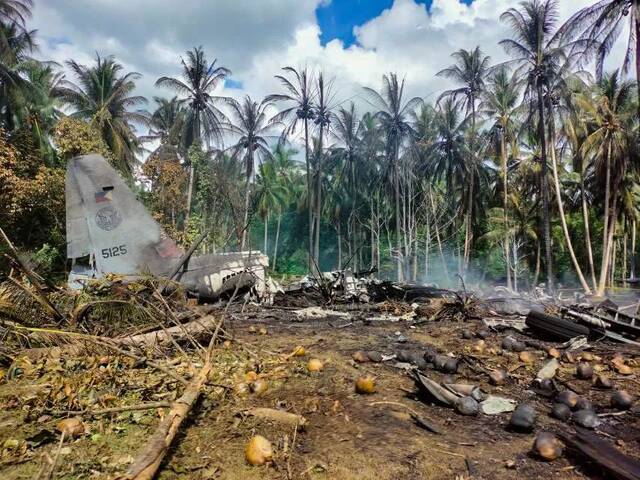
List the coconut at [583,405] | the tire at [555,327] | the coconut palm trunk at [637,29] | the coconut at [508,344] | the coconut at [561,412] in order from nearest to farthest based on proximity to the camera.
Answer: the coconut at [561,412] → the coconut at [583,405] → the coconut at [508,344] → the tire at [555,327] → the coconut palm trunk at [637,29]

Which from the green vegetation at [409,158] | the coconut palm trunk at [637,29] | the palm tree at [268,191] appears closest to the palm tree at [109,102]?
the green vegetation at [409,158]

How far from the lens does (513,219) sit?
34125 millimetres

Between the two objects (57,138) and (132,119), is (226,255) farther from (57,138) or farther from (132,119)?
(132,119)

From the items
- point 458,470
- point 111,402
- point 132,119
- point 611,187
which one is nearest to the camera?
point 458,470

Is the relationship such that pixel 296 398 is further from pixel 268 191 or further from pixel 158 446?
pixel 268 191

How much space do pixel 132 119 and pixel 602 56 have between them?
2878 cm

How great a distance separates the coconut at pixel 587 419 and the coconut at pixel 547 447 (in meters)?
0.79

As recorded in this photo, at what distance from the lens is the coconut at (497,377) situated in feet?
16.3

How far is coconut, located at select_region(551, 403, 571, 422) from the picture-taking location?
155 inches

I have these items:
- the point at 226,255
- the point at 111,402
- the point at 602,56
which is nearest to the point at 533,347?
the point at 111,402

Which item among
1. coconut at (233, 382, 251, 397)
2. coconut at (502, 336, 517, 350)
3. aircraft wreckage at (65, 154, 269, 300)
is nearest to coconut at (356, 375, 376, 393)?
coconut at (233, 382, 251, 397)

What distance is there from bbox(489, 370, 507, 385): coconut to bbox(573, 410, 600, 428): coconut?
109 cm

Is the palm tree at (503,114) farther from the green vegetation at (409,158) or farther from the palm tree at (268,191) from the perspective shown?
A: the palm tree at (268,191)

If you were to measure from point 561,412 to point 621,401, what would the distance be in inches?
30.3
